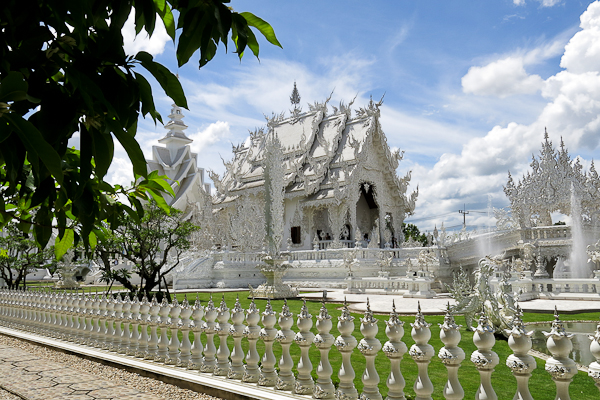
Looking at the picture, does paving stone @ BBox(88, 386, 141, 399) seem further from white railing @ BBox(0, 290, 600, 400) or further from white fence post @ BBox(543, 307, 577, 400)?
white fence post @ BBox(543, 307, 577, 400)

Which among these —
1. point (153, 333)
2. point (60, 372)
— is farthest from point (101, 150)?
point (60, 372)

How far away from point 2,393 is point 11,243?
13.3 m

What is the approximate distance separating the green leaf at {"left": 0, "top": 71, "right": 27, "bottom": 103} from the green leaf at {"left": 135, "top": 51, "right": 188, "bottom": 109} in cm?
44

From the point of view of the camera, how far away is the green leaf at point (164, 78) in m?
1.75

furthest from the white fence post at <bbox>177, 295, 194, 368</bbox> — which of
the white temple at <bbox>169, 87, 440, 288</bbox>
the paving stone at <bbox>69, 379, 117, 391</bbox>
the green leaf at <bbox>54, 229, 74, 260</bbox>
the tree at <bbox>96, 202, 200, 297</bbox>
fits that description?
the white temple at <bbox>169, 87, 440, 288</bbox>

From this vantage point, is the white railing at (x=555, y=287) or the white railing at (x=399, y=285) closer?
the white railing at (x=555, y=287)

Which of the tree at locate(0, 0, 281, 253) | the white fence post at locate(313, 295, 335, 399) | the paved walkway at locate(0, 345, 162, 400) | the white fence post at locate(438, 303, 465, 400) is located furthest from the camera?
the paved walkway at locate(0, 345, 162, 400)

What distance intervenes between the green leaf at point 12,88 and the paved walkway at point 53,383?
3.83m

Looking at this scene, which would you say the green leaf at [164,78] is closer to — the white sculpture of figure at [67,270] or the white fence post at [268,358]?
the white fence post at [268,358]

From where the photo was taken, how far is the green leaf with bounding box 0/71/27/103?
54.5 inches

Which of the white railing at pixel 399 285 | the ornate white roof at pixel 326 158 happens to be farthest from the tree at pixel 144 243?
the ornate white roof at pixel 326 158

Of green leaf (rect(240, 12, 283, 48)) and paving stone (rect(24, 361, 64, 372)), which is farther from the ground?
green leaf (rect(240, 12, 283, 48))

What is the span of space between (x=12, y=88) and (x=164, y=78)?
517mm

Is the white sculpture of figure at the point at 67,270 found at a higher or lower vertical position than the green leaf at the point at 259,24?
lower
